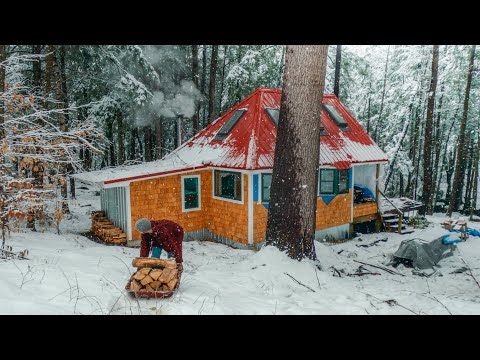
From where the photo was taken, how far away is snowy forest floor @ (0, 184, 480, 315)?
14.5 feet

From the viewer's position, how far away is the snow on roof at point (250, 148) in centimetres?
1184

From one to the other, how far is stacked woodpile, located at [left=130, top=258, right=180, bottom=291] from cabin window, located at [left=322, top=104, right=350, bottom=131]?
12.3 metres

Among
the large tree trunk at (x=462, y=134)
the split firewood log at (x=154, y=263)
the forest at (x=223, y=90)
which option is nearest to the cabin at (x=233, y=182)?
the forest at (x=223, y=90)

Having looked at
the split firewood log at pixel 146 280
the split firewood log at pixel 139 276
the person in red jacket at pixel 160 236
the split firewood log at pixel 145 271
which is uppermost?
the person in red jacket at pixel 160 236

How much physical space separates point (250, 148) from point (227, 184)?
164 cm

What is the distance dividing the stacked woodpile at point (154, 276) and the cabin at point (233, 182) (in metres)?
5.65

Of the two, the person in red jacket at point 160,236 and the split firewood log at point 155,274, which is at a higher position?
the person in red jacket at point 160,236

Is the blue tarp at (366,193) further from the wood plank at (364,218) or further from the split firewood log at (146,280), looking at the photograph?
the split firewood log at (146,280)

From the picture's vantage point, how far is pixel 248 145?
12.4 m
